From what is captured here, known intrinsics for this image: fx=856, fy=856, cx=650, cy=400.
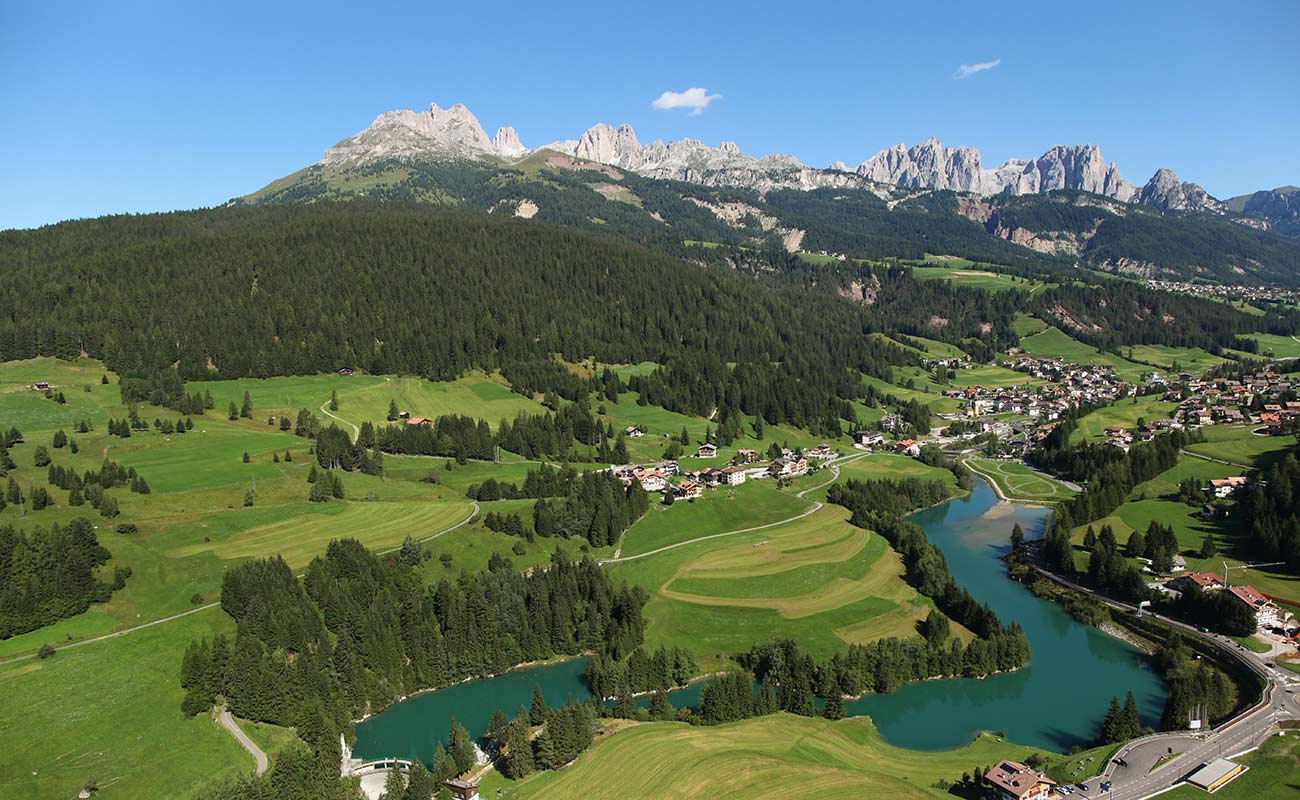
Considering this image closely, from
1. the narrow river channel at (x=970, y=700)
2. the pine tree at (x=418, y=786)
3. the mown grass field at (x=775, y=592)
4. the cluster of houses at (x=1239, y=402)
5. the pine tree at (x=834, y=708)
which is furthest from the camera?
the cluster of houses at (x=1239, y=402)

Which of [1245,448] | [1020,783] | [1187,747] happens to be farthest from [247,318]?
[1245,448]

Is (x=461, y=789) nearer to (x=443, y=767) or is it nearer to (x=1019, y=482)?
(x=443, y=767)

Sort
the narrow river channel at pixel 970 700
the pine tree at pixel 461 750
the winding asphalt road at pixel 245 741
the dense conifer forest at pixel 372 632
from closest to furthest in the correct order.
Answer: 1. the pine tree at pixel 461 750
2. the winding asphalt road at pixel 245 741
3. the dense conifer forest at pixel 372 632
4. the narrow river channel at pixel 970 700

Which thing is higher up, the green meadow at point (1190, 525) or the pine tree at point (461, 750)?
the pine tree at point (461, 750)

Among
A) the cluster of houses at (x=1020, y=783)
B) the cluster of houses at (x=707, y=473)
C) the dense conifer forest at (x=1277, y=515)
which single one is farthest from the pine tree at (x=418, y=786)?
the dense conifer forest at (x=1277, y=515)

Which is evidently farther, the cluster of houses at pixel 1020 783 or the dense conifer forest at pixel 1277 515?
the dense conifer forest at pixel 1277 515

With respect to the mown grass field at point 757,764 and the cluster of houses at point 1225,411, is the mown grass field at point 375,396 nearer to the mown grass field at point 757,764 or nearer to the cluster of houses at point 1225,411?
the mown grass field at point 757,764

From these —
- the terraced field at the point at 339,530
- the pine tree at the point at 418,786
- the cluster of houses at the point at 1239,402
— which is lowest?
the pine tree at the point at 418,786
